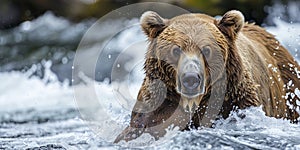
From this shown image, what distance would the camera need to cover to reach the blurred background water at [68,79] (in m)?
4.55

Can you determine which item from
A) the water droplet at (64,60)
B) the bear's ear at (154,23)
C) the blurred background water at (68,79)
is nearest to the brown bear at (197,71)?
the bear's ear at (154,23)

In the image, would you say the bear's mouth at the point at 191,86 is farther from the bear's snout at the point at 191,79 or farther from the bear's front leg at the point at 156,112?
the bear's front leg at the point at 156,112

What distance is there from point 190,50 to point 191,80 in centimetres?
31

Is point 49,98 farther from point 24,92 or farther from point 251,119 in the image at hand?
point 251,119

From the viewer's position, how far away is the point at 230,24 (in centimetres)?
466

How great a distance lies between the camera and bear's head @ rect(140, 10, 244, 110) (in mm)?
4309

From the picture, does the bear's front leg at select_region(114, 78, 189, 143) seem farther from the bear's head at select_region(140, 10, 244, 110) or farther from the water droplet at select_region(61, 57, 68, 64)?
the water droplet at select_region(61, 57, 68, 64)

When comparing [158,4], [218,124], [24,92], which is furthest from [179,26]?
[158,4]

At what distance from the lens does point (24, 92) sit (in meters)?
10.0

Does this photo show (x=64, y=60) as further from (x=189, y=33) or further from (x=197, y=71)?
(x=197, y=71)

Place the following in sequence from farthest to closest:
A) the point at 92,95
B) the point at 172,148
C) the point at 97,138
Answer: the point at 92,95
the point at 97,138
the point at 172,148

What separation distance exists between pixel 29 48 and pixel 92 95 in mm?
2807

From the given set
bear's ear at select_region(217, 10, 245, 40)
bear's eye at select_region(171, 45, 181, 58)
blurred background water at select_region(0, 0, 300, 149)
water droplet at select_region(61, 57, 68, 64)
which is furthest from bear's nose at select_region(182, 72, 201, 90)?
water droplet at select_region(61, 57, 68, 64)

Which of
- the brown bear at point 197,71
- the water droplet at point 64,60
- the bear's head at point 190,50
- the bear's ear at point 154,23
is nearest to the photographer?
the bear's head at point 190,50
